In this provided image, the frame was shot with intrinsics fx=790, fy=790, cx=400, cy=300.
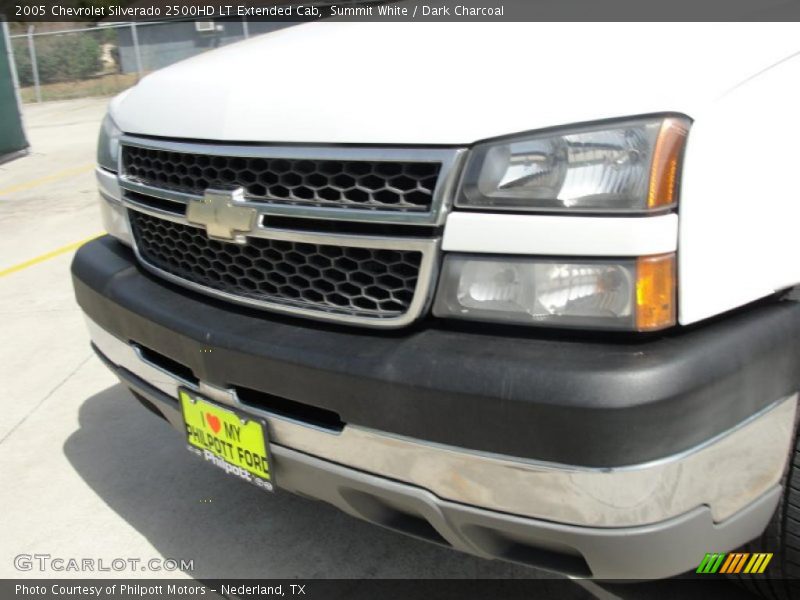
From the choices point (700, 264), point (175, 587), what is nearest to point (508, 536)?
point (700, 264)

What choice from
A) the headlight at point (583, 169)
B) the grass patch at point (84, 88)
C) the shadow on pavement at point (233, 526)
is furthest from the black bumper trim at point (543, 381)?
the grass patch at point (84, 88)

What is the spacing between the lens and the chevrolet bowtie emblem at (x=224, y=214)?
195cm

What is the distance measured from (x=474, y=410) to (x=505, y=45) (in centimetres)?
86

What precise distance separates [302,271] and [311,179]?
23 centimetres

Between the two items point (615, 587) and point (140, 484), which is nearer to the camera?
point (615, 587)

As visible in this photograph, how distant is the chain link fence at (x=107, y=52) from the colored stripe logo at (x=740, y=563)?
21.2 metres

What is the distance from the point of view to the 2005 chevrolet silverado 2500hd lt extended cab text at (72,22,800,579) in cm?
151

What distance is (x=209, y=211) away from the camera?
80.1 inches

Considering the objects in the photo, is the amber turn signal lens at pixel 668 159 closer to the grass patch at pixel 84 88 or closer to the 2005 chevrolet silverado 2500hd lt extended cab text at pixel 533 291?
the 2005 chevrolet silverado 2500hd lt extended cab text at pixel 533 291

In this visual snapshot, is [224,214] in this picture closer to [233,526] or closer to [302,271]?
[302,271]

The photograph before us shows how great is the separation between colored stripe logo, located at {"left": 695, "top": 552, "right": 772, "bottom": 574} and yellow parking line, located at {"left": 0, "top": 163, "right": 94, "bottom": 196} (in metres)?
9.28

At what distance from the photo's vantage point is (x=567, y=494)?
153 centimetres

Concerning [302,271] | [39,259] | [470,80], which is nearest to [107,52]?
[39,259]

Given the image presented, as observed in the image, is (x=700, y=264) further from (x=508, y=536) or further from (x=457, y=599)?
(x=457, y=599)
